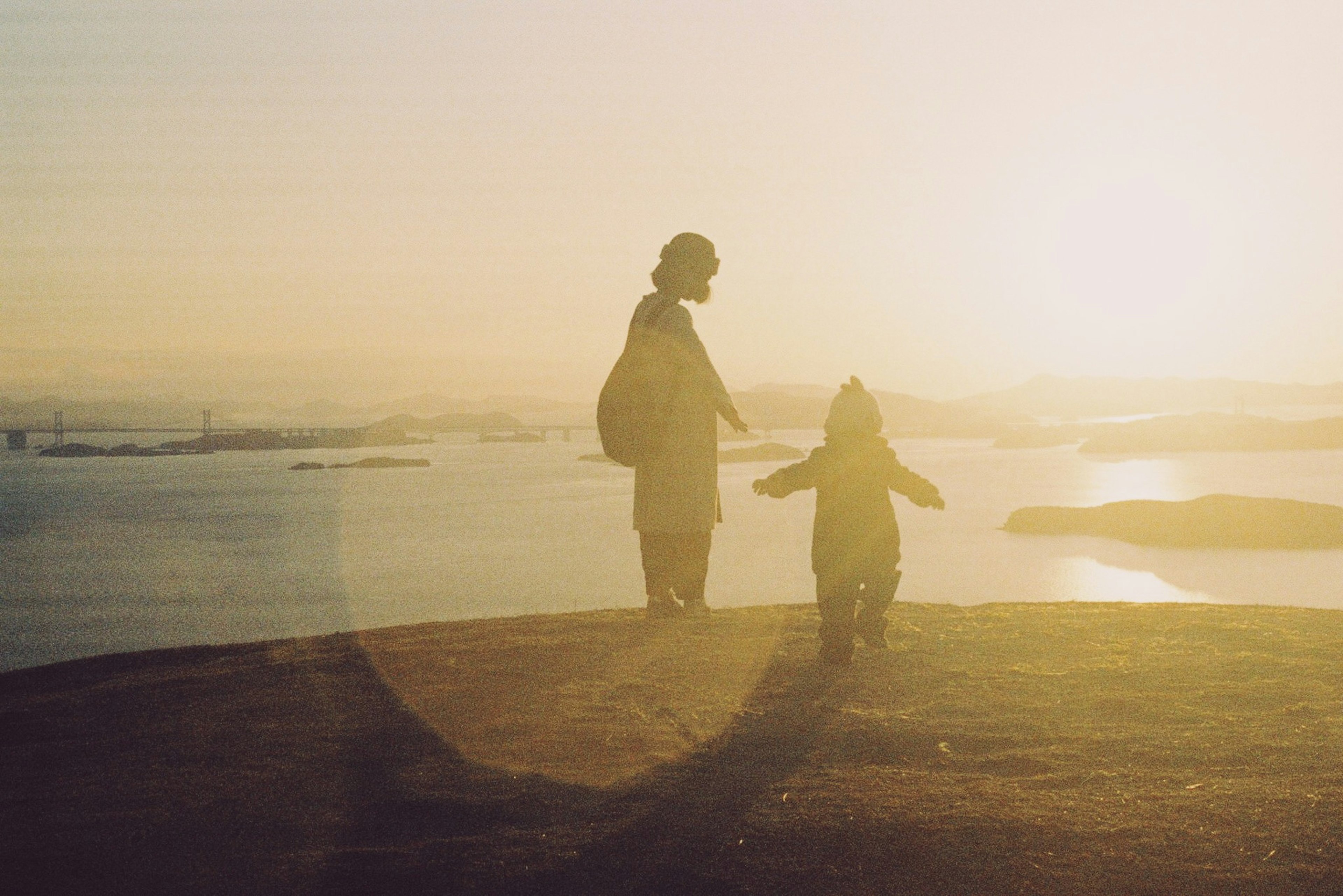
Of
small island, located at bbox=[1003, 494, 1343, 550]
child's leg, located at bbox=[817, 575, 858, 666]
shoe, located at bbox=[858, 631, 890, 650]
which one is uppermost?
child's leg, located at bbox=[817, 575, 858, 666]

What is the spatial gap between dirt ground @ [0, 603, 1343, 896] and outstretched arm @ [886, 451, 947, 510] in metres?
0.80

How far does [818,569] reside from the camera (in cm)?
518

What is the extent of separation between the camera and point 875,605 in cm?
521

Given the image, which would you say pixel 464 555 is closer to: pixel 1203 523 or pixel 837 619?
pixel 1203 523

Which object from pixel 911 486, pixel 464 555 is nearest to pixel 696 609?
pixel 911 486

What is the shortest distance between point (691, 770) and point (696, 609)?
3.00 m

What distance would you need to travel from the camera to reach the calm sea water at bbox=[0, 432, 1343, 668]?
3294 centimetres

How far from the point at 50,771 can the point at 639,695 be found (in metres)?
2.08

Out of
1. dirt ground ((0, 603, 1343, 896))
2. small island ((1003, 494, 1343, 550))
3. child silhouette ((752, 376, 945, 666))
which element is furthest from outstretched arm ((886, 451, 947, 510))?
small island ((1003, 494, 1343, 550))

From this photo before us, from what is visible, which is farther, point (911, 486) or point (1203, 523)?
point (1203, 523)

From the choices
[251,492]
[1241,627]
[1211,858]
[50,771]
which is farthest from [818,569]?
[251,492]

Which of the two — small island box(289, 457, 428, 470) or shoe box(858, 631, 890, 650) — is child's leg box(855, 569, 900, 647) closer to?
shoe box(858, 631, 890, 650)

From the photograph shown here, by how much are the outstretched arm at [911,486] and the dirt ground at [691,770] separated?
2.64ft

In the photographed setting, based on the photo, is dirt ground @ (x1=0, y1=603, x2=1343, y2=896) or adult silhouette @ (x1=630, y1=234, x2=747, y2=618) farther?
adult silhouette @ (x1=630, y1=234, x2=747, y2=618)
